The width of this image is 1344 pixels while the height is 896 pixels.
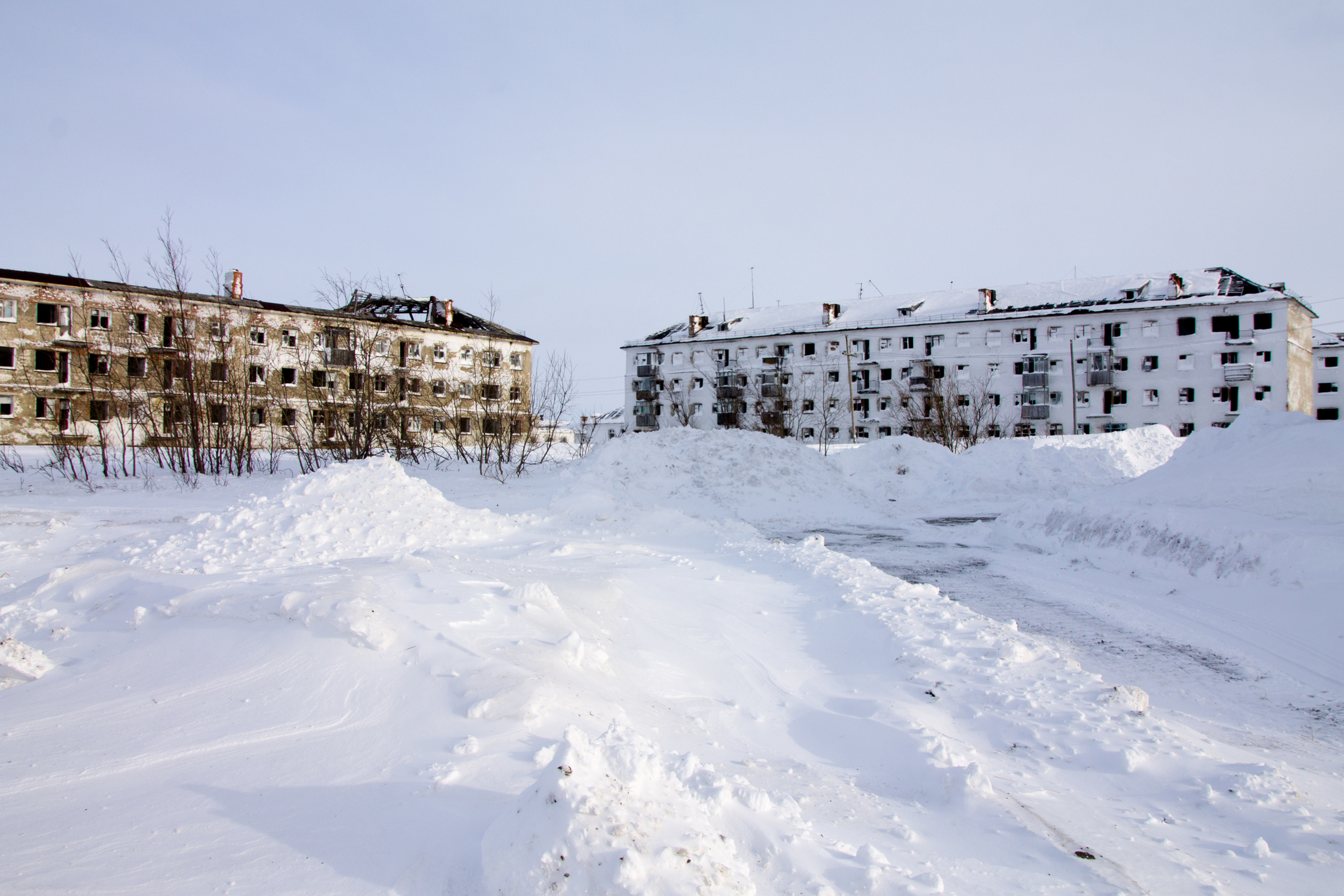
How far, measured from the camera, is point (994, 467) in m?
22.9

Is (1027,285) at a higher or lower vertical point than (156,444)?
higher

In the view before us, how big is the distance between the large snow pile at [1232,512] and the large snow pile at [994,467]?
20.9 ft

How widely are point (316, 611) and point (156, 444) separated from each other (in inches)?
710

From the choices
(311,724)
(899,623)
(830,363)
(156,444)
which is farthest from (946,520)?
(830,363)

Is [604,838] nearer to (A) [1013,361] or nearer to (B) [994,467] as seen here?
(B) [994,467]

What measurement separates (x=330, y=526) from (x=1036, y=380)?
50.6 metres

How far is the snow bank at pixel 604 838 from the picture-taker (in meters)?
2.51

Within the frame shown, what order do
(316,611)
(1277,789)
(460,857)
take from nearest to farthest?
(460,857)
(1277,789)
(316,611)

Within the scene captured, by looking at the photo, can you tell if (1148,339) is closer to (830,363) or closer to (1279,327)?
(1279,327)

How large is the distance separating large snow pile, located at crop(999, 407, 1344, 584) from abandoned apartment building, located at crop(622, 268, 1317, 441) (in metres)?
29.1

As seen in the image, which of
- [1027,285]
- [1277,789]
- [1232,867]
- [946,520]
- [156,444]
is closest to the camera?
[1232,867]

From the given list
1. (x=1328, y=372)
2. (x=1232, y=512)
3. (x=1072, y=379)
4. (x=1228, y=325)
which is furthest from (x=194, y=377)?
(x=1328, y=372)

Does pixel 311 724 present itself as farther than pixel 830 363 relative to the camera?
No

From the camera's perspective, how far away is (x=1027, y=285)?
5494 cm
